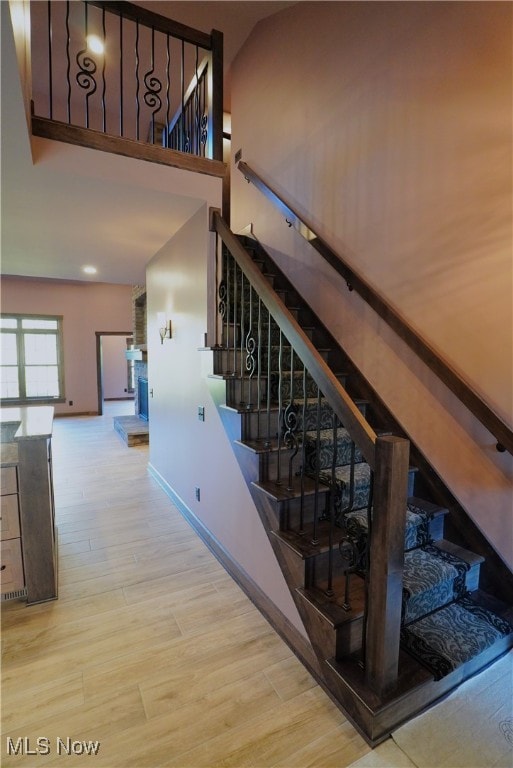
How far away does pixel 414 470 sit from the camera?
240 centimetres

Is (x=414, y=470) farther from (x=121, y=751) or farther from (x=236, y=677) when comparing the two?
(x=121, y=751)

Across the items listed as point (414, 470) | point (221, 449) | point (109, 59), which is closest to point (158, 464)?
point (221, 449)

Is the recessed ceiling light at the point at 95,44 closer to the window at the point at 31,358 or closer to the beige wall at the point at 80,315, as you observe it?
the beige wall at the point at 80,315

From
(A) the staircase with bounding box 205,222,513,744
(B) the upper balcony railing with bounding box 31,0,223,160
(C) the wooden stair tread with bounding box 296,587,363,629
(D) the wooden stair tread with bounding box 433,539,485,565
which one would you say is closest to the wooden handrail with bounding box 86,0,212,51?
(B) the upper balcony railing with bounding box 31,0,223,160

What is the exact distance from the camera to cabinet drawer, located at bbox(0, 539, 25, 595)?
223cm

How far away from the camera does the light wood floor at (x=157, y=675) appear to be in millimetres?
1452

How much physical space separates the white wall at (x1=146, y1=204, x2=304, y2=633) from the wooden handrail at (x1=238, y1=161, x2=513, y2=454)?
0.91 metres

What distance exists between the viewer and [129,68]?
15.9ft

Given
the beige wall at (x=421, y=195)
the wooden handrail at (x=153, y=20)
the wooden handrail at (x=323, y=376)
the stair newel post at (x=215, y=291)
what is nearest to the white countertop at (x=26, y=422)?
the stair newel post at (x=215, y=291)

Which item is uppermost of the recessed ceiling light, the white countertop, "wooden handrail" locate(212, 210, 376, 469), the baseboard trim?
the recessed ceiling light

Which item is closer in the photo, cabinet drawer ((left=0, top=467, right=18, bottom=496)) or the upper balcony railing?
cabinet drawer ((left=0, top=467, right=18, bottom=496))

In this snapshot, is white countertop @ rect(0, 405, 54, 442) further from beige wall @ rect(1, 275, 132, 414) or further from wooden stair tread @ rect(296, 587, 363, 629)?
beige wall @ rect(1, 275, 132, 414)

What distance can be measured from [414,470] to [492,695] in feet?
3.77

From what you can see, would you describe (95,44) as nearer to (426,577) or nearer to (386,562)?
(386,562)
